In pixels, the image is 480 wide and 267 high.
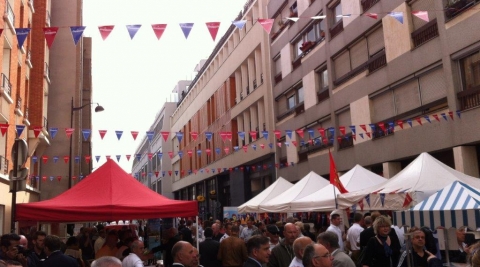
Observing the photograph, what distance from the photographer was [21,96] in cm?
2252

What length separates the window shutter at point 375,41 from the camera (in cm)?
2241

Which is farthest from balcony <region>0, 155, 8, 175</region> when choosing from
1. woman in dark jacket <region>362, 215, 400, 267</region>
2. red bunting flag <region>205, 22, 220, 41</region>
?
woman in dark jacket <region>362, 215, 400, 267</region>

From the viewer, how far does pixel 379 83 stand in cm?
2231

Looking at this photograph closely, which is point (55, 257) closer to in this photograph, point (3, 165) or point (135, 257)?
point (135, 257)

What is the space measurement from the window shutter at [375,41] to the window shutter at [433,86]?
3.25m

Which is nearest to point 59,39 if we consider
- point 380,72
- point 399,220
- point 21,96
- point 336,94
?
point 21,96

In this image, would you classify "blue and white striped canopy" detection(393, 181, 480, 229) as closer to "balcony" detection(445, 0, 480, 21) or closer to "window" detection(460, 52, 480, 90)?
"window" detection(460, 52, 480, 90)

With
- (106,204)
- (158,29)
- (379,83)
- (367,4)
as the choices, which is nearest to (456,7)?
(379,83)

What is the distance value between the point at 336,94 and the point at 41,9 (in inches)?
611

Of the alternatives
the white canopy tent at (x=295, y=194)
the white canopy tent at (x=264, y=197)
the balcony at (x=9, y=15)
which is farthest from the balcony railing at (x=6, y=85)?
the white canopy tent at (x=295, y=194)

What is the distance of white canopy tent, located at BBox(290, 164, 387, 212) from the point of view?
14875mm

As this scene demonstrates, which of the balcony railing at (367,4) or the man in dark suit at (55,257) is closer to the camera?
the man in dark suit at (55,257)

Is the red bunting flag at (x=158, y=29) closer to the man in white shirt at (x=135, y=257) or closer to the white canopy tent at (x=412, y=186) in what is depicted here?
the man in white shirt at (x=135, y=257)

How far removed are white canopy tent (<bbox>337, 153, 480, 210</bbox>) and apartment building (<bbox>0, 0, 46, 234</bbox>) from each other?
11.9m
